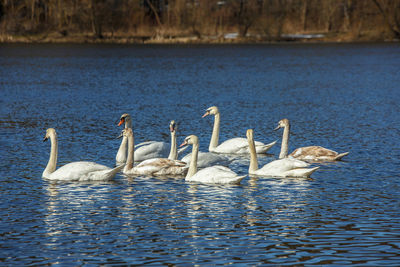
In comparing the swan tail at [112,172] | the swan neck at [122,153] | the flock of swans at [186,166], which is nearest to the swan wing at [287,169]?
the flock of swans at [186,166]

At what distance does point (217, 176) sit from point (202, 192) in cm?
85

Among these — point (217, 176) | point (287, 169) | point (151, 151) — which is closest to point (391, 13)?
point (151, 151)

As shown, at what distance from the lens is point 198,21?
107 meters

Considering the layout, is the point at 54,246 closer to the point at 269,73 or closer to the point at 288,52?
the point at 269,73

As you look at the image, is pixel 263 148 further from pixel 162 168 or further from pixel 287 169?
pixel 162 168

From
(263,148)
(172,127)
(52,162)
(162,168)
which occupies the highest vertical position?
(172,127)

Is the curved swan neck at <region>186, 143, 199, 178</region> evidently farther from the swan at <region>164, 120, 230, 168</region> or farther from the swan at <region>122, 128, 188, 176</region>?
the swan at <region>164, 120, 230, 168</region>

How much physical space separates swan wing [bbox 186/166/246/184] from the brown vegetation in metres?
89.8

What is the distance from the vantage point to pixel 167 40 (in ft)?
346

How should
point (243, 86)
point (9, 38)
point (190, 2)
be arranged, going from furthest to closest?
point (190, 2), point (9, 38), point (243, 86)

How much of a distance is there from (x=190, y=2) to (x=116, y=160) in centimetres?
9877

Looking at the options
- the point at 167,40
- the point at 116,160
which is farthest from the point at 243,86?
the point at 167,40

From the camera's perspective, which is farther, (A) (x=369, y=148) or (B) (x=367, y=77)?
(B) (x=367, y=77)

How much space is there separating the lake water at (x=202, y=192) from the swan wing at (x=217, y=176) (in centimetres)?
23
